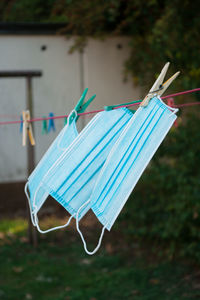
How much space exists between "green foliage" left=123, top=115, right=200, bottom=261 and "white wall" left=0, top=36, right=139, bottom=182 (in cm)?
214

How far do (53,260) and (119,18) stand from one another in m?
3.63

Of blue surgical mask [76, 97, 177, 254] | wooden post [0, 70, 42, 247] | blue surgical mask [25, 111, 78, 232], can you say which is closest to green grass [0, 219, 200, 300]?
wooden post [0, 70, 42, 247]

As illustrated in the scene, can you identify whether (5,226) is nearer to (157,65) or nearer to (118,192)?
(157,65)

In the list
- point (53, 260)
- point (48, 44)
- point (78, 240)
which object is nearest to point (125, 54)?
point (48, 44)

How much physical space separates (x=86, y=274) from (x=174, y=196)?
107 cm

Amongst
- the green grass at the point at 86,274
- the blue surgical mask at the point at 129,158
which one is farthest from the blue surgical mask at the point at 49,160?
the green grass at the point at 86,274

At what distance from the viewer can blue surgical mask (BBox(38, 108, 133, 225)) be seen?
5.84 ft

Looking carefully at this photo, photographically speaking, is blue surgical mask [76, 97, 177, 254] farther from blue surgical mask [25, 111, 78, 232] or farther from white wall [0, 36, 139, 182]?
white wall [0, 36, 139, 182]

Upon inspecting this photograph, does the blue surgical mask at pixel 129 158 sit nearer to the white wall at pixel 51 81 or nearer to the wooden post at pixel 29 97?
the wooden post at pixel 29 97

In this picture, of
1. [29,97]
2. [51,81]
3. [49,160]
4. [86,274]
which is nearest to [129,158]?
[49,160]

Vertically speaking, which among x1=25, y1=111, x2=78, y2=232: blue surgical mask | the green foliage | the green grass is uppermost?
x1=25, y1=111, x2=78, y2=232: blue surgical mask

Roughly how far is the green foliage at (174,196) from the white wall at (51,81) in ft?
7.03

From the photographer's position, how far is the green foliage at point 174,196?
379cm

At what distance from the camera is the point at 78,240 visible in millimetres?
4863
